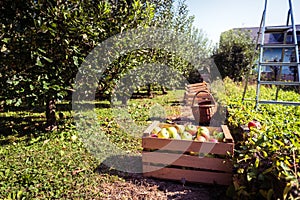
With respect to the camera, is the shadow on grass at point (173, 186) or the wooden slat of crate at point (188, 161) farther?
the wooden slat of crate at point (188, 161)

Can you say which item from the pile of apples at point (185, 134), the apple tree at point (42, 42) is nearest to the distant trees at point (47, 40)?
the apple tree at point (42, 42)

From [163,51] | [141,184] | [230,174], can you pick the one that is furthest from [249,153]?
[163,51]

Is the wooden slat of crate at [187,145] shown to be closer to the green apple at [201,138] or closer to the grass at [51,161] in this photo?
the green apple at [201,138]

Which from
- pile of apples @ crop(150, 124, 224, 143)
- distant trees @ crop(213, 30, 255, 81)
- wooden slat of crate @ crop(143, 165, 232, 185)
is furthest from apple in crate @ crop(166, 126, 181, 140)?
distant trees @ crop(213, 30, 255, 81)

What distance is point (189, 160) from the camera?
2396 millimetres

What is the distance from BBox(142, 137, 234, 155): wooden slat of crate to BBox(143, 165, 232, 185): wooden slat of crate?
9.5 inches

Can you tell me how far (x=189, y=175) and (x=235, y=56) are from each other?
1154 cm

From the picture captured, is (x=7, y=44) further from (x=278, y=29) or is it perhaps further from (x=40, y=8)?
(x=278, y=29)

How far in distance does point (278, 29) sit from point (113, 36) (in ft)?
10.3

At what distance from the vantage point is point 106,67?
12.5 ft

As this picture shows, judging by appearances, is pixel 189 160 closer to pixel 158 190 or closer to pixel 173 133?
pixel 173 133

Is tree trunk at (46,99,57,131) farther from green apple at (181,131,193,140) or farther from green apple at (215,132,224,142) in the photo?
green apple at (215,132,224,142)

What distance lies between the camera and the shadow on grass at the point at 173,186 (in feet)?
7.29

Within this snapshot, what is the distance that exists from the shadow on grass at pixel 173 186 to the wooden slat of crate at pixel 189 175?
0.05m
